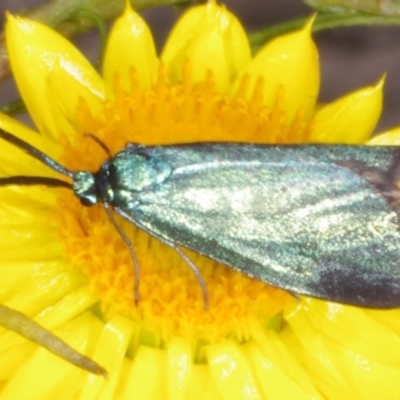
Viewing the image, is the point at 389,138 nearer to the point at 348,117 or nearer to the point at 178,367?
the point at 348,117

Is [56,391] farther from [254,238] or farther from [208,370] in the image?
[254,238]

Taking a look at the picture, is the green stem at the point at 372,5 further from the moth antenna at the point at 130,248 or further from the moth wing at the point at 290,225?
the moth antenna at the point at 130,248

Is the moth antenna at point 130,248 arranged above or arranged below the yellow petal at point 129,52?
below

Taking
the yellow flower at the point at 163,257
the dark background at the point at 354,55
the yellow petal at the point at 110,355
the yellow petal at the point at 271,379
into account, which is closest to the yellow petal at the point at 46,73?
the yellow flower at the point at 163,257

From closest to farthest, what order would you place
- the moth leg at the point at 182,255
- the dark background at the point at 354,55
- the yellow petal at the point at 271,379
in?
the moth leg at the point at 182,255 → the yellow petal at the point at 271,379 → the dark background at the point at 354,55

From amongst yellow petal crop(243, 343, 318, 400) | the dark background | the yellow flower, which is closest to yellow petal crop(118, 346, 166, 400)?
the yellow flower

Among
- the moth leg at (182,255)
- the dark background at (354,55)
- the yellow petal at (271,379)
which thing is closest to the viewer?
the moth leg at (182,255)
